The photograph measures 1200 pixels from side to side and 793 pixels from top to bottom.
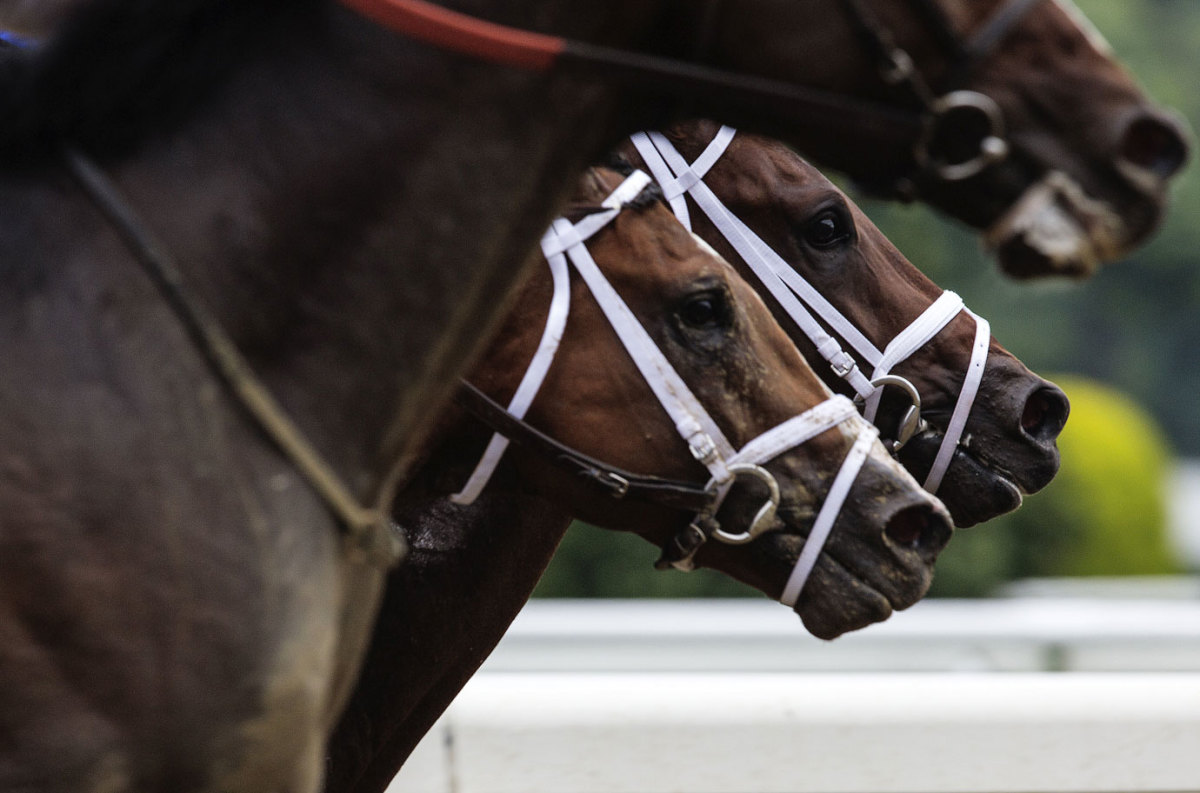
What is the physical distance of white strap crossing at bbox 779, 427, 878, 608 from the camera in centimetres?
240

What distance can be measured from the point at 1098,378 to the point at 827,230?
988 inches

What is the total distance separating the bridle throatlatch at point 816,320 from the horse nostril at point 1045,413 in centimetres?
12

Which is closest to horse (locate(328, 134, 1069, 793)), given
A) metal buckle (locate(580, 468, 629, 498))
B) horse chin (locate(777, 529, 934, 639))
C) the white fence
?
metal buckle (locate(580, 468, 629, 498))

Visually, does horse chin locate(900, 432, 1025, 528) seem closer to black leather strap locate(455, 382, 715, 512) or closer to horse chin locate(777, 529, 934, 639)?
horse chin locate(777, 529, 934, 639)

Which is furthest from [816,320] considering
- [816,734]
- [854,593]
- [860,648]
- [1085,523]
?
[1085,523]

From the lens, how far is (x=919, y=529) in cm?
241

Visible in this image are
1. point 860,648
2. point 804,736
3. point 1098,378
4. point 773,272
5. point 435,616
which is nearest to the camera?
point 435,616

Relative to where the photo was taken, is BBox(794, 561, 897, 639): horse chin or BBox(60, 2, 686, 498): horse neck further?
BBox(794, 561, 897, 639): horse chin

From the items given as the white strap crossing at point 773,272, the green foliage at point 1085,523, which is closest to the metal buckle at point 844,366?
the white strap crossing at point 773,272

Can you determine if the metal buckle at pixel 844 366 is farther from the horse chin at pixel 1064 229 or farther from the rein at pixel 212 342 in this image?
the rein at pixel 212 342

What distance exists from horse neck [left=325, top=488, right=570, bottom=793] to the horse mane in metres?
1.16

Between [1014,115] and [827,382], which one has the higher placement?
[1014,115]

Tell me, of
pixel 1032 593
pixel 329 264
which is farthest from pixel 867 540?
pixel 1032 593

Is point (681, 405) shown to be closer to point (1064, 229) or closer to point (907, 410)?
point (907, 410)
